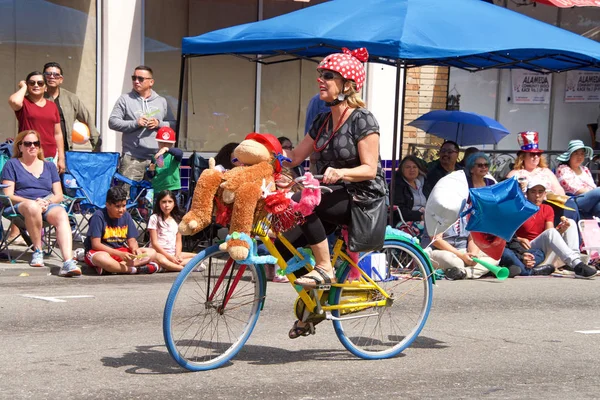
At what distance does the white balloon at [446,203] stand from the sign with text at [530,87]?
11.2m

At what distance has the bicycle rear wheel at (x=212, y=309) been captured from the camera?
565cm

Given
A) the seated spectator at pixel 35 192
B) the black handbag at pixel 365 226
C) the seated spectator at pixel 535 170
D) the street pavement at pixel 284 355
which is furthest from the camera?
the seated spectator at pixel 535 170

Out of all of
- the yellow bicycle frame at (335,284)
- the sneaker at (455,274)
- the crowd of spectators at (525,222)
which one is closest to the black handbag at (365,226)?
the yellow bicycle frame at (335,284)

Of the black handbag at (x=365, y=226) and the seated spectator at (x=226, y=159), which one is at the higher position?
the seated spectator at (x=226, y=159)

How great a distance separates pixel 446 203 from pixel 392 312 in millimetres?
1483

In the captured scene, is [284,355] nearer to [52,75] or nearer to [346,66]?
[346,66]

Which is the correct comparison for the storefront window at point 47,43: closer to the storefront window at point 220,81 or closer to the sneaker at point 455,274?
the storefront window at point 220,81

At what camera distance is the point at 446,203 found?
7.75 m

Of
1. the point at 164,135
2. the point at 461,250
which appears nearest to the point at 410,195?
the point at 461,250

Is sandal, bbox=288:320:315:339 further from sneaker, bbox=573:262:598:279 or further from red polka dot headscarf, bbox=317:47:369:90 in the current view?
sneaker, bbox=573:262:598:279

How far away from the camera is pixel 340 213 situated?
6102mm

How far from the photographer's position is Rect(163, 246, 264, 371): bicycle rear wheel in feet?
18.5

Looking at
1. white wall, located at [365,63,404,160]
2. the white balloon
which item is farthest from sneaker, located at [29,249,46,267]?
white wall, located at [365,63,404,160]

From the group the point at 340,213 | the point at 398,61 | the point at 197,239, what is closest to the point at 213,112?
the point at 197,239
